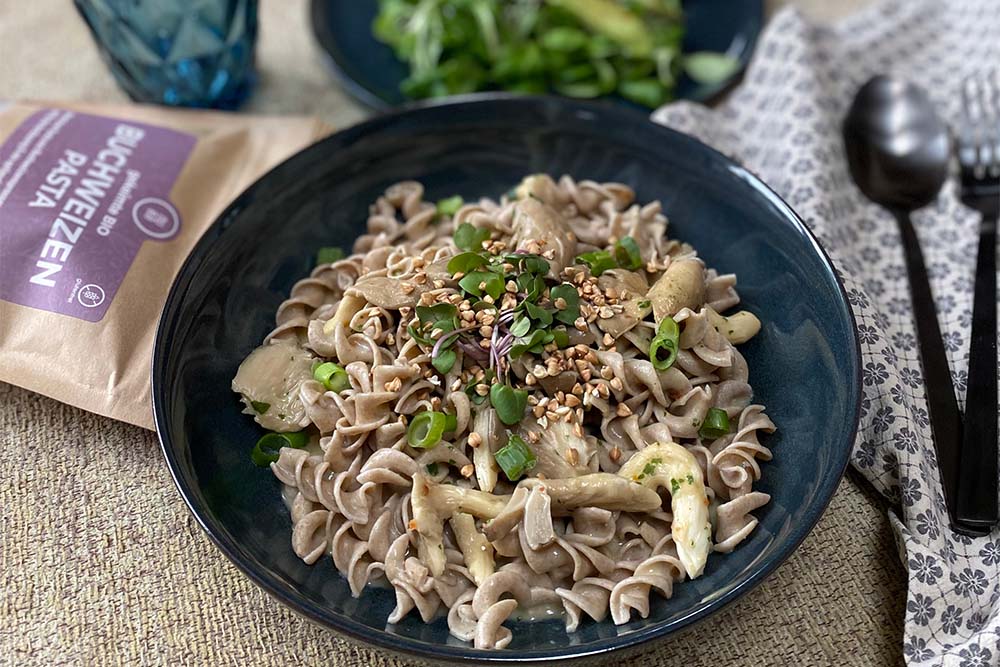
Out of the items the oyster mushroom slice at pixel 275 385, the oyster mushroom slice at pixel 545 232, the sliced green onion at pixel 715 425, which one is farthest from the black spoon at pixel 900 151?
the oyster mushroom slice at pixel 275 385

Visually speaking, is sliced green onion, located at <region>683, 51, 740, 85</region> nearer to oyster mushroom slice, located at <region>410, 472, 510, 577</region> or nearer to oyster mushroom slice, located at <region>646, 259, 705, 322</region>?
oyster mushroom slice, located at <region>646, 259, 705, 322</region>

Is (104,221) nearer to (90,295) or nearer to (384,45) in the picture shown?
(90,295)

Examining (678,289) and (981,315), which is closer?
(678,289)

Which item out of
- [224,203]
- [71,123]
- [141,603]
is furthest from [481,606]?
[71,123]

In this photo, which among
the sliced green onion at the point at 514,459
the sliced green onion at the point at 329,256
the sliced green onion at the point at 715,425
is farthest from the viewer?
the sliced green onion at the point at 329,256

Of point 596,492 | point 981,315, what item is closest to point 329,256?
point 596,492

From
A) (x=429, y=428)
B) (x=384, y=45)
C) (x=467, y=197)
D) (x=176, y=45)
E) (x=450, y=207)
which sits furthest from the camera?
(x=384, y=45)

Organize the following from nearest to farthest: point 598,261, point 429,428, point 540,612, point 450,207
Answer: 1. point 540,612
2. point 429,428
3. point 598,261
4. point 450,207

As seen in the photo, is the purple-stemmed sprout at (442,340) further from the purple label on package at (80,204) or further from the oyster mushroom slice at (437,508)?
the purple label on package at (80,204)

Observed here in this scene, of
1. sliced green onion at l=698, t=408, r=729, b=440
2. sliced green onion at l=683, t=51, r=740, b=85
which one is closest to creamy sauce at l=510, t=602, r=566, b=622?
sliced green onion at l=698, t=408, r=729, b=440
